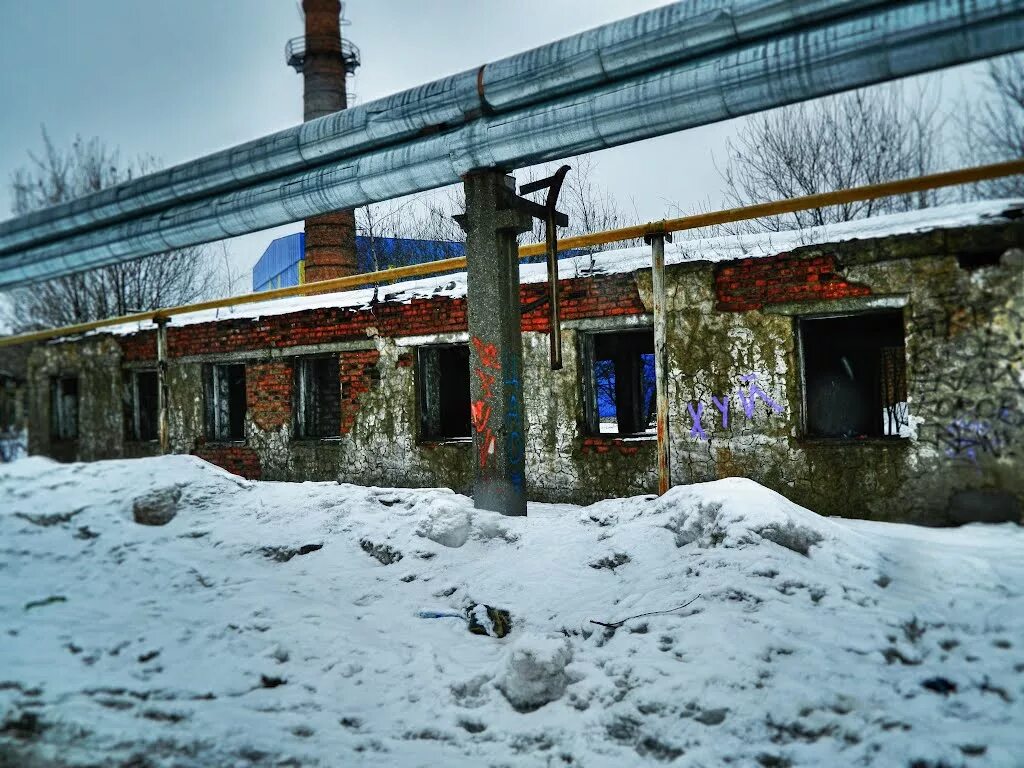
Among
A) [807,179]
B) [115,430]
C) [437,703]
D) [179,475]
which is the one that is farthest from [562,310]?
[807,179]

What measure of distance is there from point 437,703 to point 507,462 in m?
2.49

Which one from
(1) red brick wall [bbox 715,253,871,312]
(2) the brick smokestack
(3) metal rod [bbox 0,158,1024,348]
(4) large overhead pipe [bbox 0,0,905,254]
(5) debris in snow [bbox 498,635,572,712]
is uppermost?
(2) the brick smokestack

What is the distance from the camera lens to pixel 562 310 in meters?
7.00

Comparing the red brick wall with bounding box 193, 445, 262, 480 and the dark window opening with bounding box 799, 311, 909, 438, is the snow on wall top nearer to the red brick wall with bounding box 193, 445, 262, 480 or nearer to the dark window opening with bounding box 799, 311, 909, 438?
the red brick wall with bounding box 193, 445, 262, 480

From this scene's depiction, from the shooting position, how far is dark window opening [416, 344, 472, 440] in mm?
7988

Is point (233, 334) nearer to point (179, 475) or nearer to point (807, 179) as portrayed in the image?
point (179, 475)

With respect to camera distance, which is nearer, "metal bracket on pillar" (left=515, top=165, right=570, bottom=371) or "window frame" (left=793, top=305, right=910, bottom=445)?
"metal bracket on pillar" (left=515, top=165, right=570, bottom=371)

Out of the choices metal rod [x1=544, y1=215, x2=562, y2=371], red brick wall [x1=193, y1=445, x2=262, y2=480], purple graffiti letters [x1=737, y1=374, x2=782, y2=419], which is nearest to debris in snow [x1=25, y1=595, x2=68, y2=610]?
metal rod [x1=544, y1=215, x2=562, y2=371]

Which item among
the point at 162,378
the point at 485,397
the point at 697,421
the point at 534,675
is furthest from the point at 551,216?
the point at 162,378

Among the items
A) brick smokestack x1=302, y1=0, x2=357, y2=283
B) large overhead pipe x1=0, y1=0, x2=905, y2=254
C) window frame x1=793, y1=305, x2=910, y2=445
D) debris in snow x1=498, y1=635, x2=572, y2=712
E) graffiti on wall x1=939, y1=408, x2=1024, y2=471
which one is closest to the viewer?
debris in snow x1=498, y1=635, x2=572, y2=712

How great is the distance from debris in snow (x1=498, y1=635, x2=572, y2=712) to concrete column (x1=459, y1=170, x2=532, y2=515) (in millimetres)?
2202

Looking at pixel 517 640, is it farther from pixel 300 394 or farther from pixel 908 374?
pixel 300 394

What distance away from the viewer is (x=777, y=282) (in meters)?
6.06

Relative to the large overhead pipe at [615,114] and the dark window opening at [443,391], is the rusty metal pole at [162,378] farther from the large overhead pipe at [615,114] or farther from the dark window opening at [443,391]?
the dark window opening at [443,391]
